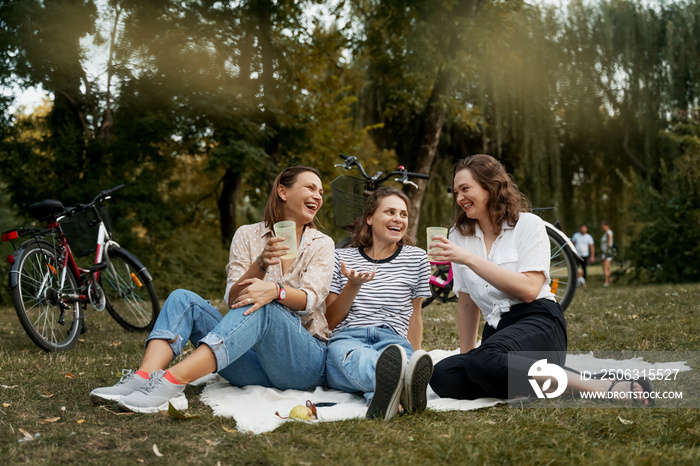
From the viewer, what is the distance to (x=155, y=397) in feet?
8.58

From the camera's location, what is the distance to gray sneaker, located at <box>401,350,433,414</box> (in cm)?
247

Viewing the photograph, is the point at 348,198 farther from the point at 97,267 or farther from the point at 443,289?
the point at 97,267

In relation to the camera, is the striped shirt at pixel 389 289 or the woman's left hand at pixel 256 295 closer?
the woman's left hand at pixel 256 295

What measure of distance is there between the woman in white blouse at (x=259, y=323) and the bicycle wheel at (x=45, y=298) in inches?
72.4

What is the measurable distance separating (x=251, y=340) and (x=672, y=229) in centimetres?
986

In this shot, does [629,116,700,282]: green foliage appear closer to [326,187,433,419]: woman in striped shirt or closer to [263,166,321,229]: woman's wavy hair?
[326,187,433,419]: woman in striped shirt

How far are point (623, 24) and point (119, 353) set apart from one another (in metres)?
13.7

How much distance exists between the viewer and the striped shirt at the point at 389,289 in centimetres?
315

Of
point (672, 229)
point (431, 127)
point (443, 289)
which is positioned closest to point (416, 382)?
point (443, 289)

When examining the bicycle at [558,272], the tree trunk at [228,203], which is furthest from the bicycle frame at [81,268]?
the tree trunk at [228,203]

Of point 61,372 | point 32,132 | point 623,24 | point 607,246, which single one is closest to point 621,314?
point 61,372

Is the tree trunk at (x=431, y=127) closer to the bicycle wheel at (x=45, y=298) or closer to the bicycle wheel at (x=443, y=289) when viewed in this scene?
the bicycle wheel at (x=443, y=289)

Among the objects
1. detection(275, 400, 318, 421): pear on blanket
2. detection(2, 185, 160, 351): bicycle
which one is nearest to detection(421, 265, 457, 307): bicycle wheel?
detection(2, 185, 160, 351): bicycle

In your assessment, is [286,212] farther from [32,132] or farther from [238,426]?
[32,132]
